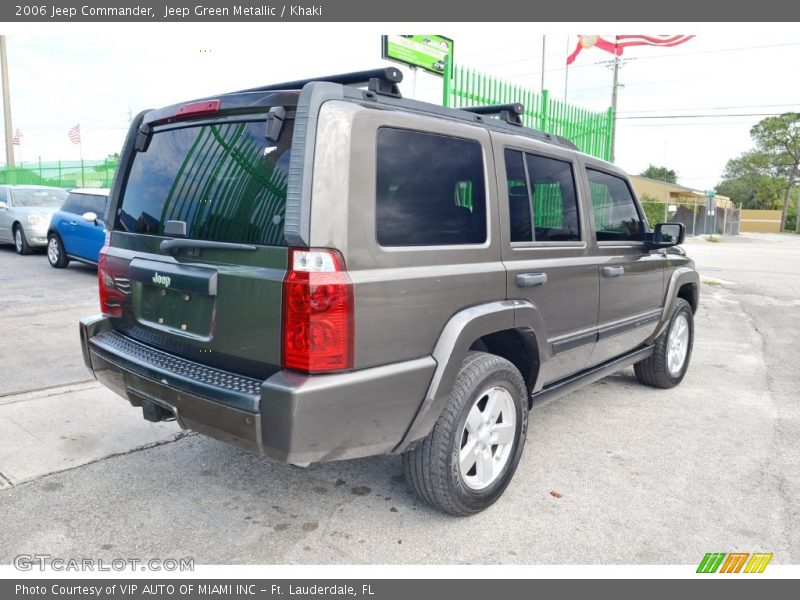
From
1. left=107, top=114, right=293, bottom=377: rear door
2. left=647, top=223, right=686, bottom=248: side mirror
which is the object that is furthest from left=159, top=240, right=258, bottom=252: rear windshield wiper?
left=647, top=223, right=686, bottom=248: side mirror

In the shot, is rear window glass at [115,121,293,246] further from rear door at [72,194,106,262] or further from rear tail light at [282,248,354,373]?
rear door at [72,194,106,262]

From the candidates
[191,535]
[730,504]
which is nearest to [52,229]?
[191,535]

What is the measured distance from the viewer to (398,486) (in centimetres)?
344

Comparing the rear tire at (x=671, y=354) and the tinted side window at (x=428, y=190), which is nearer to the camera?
the tinted side window at (x=428, y=190)

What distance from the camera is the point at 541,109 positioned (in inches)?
381

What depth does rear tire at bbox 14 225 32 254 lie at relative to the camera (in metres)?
13.1

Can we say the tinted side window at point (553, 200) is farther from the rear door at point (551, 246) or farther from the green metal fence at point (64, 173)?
the green metal fence at point (64, 173)

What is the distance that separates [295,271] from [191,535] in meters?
1.41

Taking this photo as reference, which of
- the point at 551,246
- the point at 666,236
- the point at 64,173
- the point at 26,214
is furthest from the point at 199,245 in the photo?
the point at 64,173

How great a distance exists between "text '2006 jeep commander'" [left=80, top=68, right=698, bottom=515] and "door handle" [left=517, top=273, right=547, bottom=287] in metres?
0.02

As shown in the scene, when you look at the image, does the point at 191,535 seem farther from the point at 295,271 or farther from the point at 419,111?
the point at 419,111

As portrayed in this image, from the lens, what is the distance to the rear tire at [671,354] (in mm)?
5242

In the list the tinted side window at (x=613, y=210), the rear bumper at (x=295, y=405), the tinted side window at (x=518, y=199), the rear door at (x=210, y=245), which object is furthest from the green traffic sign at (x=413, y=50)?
the rear bumper at (x=295, y=405)

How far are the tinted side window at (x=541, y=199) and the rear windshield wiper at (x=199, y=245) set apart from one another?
144cm
